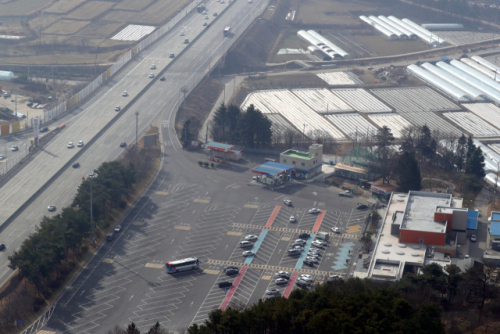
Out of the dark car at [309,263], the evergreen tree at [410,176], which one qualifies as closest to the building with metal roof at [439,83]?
the evergreen tree at [410,176]

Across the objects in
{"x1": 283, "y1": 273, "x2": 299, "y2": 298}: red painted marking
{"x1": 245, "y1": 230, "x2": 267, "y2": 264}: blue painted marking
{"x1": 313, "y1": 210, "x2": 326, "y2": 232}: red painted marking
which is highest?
{"x1": 283, "y1": 273, "x2": 299, "y2": 298}: red painted marking

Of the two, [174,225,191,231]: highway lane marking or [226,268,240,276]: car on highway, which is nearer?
[226,268,240,276]: car on highway

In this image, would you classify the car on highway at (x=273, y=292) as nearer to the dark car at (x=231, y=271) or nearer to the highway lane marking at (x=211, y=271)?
the dark car at (x=231, y=271)

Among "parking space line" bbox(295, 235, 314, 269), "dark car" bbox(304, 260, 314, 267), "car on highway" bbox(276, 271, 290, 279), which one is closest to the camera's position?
"car on highway" bbox(276, 271, 290, 279)

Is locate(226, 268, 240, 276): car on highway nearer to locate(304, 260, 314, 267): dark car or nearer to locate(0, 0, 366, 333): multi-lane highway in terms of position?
locate(0, 0, 366, 333): multi-lane highway

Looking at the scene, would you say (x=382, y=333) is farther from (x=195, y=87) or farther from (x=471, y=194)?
(x=195, y=87)

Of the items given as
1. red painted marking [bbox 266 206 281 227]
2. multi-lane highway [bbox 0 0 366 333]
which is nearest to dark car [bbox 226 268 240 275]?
multi-lane highway [bbox 0 0 366 333]
